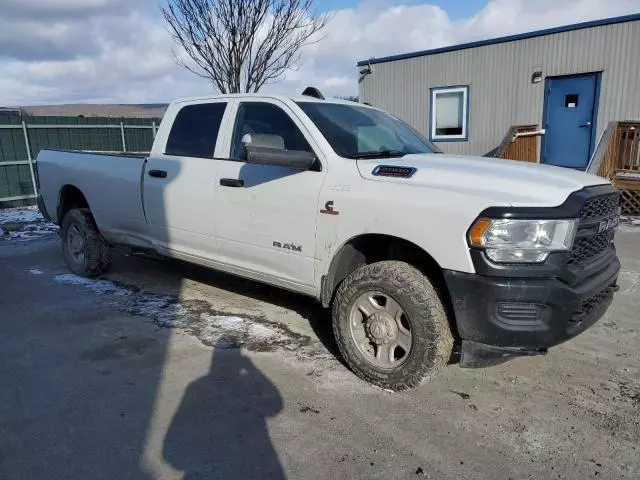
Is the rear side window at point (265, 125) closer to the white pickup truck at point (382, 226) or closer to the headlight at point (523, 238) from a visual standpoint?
the white pickup truck at point (382, 226)

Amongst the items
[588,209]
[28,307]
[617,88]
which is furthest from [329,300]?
[617,88]

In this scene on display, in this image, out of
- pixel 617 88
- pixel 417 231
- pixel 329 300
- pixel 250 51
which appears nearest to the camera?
pixel 417 231

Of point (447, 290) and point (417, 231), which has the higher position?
point (417, 231)

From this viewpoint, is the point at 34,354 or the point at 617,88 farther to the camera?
the point at 617,88

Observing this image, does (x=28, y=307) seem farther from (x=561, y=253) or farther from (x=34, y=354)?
(x=561, y=253)

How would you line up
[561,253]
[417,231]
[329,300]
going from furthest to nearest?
[329,300], [417,231], [561,253]

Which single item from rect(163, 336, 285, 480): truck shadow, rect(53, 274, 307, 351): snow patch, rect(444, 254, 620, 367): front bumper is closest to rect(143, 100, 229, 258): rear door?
rect(53, 274, 307, 351): snow patch

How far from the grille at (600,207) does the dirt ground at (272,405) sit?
1146 millimetres

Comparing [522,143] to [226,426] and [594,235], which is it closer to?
[594,235]

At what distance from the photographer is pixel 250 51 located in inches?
517

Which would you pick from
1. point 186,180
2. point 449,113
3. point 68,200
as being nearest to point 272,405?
point 186,180

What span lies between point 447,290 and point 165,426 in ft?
6.03

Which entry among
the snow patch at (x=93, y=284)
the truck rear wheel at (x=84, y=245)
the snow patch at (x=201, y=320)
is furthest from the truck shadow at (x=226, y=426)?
the truck rear wheel at (x=84, y=245)

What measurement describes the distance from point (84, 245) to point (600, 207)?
204 inches
